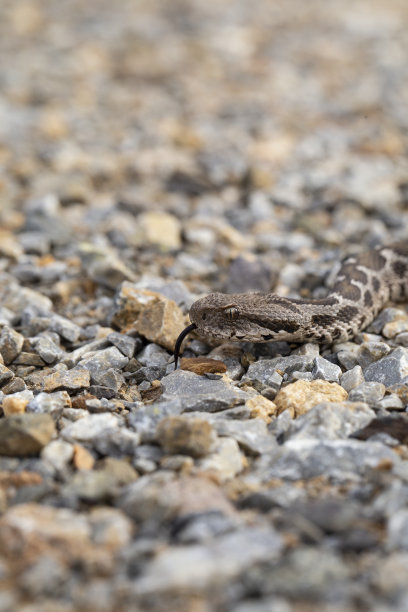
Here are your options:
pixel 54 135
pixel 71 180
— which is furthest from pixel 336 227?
pixel 54 135

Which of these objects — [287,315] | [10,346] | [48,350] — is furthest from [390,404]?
[10,346]

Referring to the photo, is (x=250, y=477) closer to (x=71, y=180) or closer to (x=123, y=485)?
(x=123, y=485)

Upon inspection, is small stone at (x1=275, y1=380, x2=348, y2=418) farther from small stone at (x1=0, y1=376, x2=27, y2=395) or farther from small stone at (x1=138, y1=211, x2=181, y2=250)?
small stone at (x1=138, y1=211, x2=181, y2=250)

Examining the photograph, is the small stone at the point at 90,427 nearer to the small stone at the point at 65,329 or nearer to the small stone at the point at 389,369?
the small stone at the point at 65,329

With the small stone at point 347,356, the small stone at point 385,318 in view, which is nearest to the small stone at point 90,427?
the small stone at point 347,356

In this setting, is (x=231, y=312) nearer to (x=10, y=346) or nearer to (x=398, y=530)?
(x=10, y=346)
